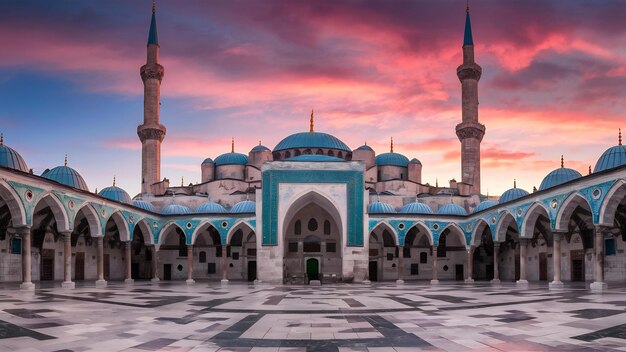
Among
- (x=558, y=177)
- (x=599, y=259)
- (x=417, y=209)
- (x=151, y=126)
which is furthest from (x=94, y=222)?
(x=558, y=177)

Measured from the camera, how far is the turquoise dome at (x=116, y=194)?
42.3 metres

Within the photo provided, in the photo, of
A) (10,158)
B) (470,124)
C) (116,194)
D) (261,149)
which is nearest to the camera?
(10,158)

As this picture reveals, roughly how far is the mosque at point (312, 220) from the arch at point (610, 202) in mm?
45

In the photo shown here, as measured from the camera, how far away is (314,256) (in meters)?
40.6

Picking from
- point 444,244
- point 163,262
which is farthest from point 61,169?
point 444,244

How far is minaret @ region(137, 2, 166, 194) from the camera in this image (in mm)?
47594

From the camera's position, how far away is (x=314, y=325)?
12062mm

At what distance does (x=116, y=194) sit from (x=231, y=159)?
11396 millimetres

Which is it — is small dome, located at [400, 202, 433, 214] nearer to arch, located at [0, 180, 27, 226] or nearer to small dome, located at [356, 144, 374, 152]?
small dome, located at [356, 144, 374, 152]

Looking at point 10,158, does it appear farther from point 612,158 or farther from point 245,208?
point 612,158

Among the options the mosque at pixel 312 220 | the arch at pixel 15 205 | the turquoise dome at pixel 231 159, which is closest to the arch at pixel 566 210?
the mosque at pixel 312 220

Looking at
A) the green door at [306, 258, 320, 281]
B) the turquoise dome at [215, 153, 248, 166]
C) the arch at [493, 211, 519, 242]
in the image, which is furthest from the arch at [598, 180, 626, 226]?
the turquoise dome at [215, 153, 248, 166]

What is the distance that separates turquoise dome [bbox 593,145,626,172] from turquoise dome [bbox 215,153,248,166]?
30707 millimetres

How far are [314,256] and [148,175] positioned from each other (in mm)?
17092
